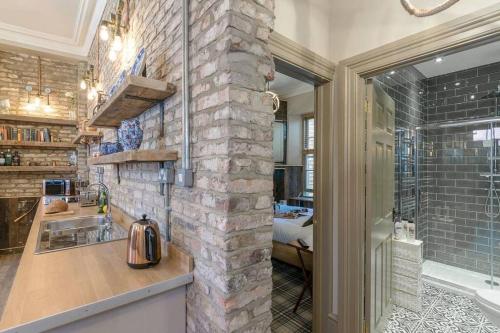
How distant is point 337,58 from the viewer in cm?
198

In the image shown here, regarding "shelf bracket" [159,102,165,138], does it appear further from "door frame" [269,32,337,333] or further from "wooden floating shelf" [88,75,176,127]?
"door frame" [269,32,337,333]

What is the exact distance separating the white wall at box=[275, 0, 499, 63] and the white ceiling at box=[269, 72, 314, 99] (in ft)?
10.4

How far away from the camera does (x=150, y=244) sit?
1390 millimetres

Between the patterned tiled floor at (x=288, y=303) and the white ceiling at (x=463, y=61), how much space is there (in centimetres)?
304

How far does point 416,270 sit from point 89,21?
16.5ft

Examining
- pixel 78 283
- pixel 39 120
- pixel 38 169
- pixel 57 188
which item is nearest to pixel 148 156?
pixel 78 283

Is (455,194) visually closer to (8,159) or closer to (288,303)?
(288,303)

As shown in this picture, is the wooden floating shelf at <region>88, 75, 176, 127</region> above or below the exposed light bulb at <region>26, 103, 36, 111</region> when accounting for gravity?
below

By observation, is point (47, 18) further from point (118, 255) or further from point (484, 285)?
point (484, 285)

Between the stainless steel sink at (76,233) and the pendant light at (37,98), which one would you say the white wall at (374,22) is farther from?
the pendant light at (37,98)

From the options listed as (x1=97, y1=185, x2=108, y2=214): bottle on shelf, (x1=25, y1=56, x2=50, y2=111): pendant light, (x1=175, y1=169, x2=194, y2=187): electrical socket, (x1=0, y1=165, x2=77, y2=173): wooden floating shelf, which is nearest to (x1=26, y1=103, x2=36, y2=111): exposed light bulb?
(x1=25, y1=56, x2=50, y2=111): pendant light

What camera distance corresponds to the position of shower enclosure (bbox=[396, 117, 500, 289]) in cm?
328

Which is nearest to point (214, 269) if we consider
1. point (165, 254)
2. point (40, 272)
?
point (165, 254)

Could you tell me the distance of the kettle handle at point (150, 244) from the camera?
4.53 feet
